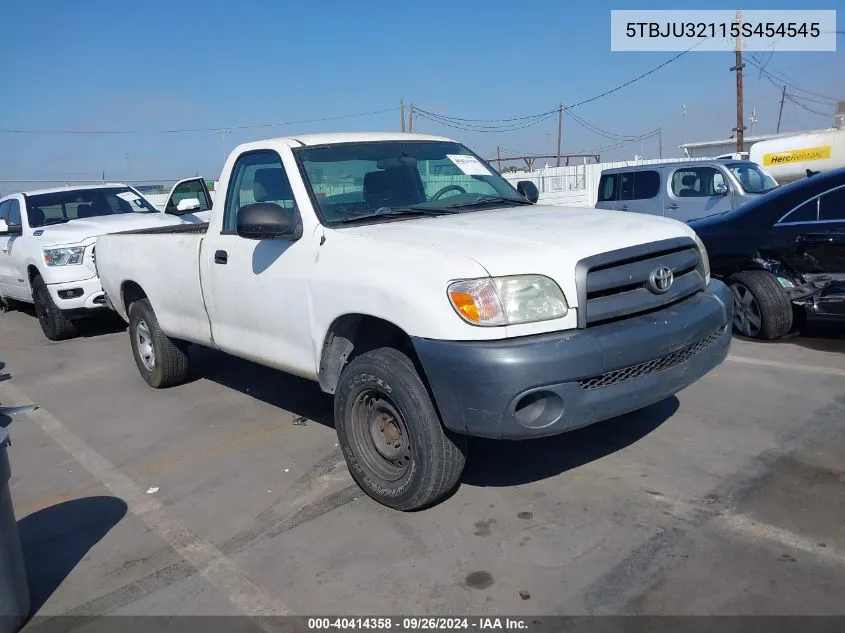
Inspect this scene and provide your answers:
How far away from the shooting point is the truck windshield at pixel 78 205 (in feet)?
31.6

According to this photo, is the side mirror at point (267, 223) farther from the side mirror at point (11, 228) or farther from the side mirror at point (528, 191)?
the side mirror at point (11, 228)

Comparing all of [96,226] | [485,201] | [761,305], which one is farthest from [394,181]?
[96,226]

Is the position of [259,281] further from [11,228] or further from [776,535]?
[11,228]

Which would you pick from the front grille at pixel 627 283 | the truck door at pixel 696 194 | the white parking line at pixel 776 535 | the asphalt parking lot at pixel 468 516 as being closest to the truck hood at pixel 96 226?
the asphalt parking lot at pixel 468 516

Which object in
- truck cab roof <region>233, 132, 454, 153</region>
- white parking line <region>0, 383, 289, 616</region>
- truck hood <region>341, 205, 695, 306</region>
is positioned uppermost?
truck cab roof <region>233, 132, 454, 153</region>

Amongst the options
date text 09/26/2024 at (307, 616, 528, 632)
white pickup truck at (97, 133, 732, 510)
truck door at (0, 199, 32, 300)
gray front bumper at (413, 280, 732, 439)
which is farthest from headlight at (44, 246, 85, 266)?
date text 09/26/2024 at (307, 616, 528, 632)

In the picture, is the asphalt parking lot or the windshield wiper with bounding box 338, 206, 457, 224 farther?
the windshield wiper with bounding box 338, 206, 457, 224

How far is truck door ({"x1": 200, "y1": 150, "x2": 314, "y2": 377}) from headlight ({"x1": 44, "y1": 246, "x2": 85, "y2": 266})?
14.1ft

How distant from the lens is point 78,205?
9914mm

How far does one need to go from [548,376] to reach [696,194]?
10.1 m

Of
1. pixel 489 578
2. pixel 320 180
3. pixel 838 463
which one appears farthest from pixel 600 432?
pixel 320 180

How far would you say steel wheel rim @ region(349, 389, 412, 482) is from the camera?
3.79 meters

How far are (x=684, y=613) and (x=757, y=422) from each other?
224 centimetres

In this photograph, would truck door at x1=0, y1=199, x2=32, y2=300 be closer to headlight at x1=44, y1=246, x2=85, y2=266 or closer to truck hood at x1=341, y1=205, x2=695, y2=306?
headlight at x1=44, y1=246, x2=85, y2=266
